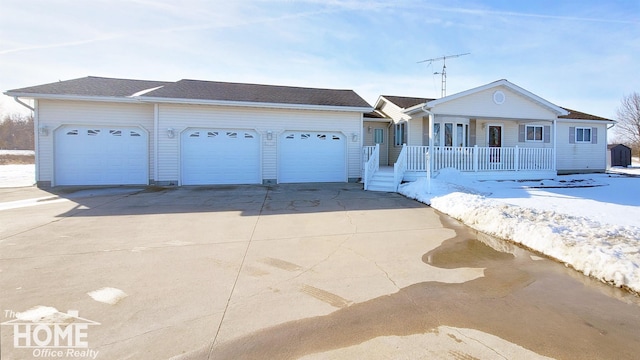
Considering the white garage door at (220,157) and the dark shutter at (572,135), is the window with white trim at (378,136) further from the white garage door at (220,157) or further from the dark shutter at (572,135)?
the dark shutter at (572,135)

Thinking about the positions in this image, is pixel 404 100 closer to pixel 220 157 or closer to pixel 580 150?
pixel 580 150

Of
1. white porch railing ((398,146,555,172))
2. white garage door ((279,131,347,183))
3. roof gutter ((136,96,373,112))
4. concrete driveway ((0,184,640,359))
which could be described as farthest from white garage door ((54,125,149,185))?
white porch railing ((398,146,555,172))

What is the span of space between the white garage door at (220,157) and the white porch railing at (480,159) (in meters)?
6.67

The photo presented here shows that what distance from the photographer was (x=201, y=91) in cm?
1291

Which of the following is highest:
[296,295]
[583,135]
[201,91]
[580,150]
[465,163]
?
[201,91]

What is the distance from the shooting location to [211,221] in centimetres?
628

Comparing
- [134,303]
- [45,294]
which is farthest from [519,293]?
[45,294]

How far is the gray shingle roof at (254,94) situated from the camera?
1229cm

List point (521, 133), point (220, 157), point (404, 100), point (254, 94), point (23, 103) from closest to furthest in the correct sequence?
point (23, 103) → point (220, 157) → point (254, 94) → point (521, 133) → point (404, 100)

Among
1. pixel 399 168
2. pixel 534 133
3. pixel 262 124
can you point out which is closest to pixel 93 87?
pixel 262 124

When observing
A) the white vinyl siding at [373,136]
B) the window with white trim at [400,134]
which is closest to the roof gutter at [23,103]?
the white vinyl siding at [373,136]

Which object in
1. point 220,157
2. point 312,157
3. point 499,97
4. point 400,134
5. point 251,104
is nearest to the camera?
point 251,104

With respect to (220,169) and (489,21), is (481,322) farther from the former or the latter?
(489,21)

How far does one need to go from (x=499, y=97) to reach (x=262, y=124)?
10.7 m
